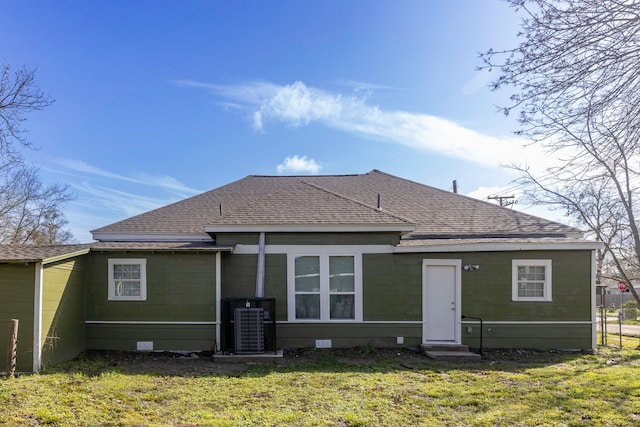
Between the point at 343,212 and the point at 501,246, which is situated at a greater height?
the point at 343,212

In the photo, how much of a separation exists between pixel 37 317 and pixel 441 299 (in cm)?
863

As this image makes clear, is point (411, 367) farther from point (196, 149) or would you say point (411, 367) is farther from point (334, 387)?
point (196, 149)

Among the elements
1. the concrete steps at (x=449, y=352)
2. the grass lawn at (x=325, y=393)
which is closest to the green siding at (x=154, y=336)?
the grass lawn at (x=325, y=393)

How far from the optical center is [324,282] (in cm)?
964

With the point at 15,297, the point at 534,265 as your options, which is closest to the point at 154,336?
the point at 15,297

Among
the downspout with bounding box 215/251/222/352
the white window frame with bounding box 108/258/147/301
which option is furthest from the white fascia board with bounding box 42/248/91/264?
the downspout with bounding box 215/251/222/352

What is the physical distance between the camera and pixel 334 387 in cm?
628

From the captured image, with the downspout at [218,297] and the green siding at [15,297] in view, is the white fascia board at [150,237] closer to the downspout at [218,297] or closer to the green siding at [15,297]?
the downspout at [218,297]

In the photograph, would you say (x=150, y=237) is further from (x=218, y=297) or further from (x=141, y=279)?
(x=218, y=297)

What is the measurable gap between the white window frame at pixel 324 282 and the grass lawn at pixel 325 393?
4.11 ft

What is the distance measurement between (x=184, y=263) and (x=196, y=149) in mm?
7368

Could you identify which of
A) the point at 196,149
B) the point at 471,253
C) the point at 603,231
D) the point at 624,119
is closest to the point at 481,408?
the point at 624,119

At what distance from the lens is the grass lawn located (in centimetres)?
488

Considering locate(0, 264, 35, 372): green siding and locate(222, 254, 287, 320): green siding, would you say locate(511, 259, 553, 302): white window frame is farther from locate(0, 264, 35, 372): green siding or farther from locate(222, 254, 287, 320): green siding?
locate(0, 264, 35, 372): green siding
